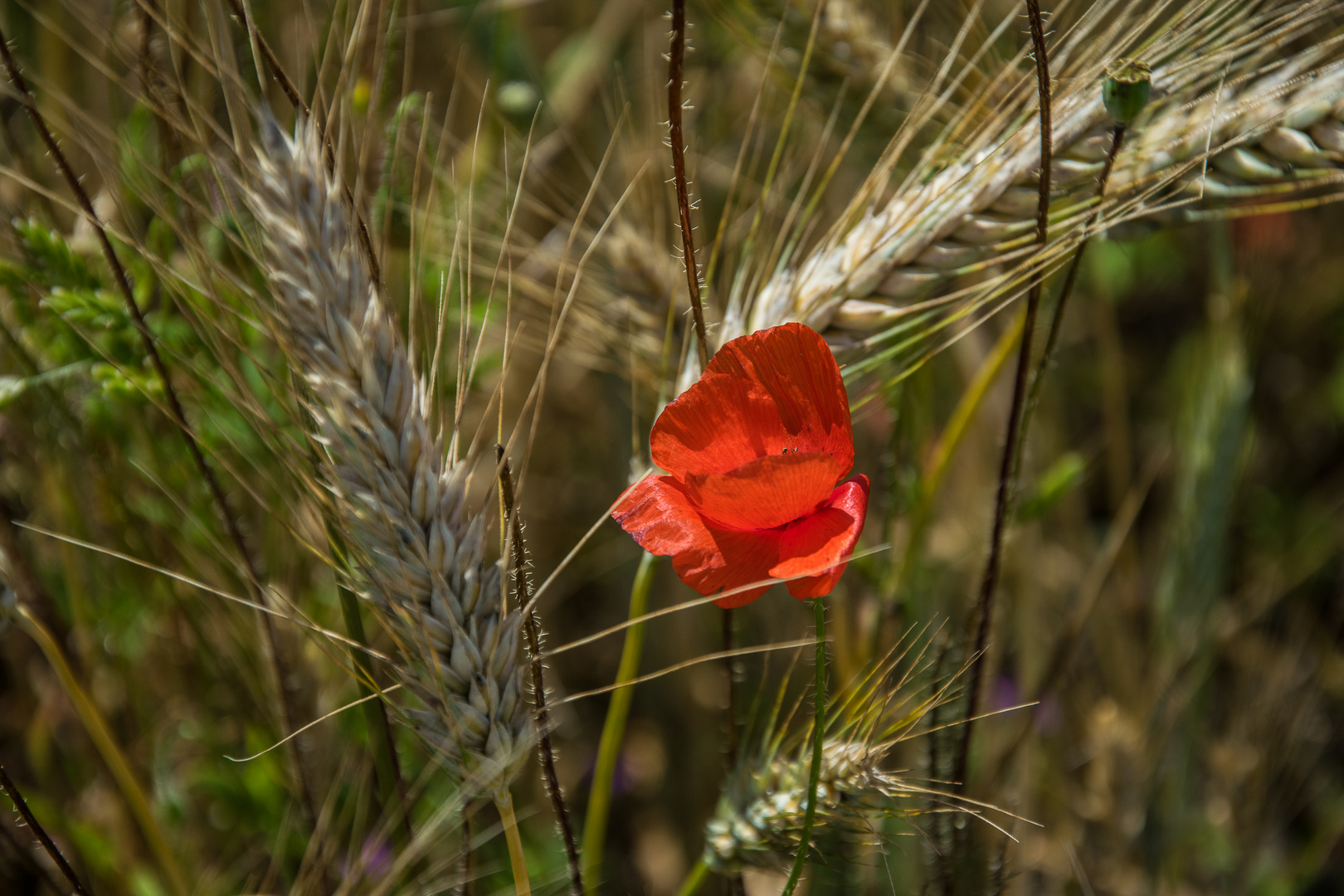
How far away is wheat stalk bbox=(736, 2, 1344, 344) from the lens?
766 millimetres

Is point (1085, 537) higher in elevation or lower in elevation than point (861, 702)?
lower

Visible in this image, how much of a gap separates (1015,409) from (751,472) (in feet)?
0.93

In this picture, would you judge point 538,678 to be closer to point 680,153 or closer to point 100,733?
point 680,153

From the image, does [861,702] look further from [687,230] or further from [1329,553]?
[1329,553]

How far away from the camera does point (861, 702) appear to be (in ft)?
2.60

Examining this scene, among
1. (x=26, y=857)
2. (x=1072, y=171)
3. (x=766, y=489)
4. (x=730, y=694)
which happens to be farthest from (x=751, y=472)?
(x=26, y=857)

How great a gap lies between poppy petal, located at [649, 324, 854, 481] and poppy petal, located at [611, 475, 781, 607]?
26 mm

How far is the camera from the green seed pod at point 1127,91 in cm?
64

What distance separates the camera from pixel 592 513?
85.1 inches

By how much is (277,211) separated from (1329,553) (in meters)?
1.98

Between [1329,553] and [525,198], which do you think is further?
[1329,553]

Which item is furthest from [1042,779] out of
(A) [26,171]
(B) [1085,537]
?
(A) [26,171]

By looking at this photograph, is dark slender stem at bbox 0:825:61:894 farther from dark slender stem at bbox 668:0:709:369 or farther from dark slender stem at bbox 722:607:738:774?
dark slender stem at bbox 668:0:709:369

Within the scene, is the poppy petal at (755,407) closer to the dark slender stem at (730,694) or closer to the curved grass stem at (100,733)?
the dark slender stem at (730,694)
